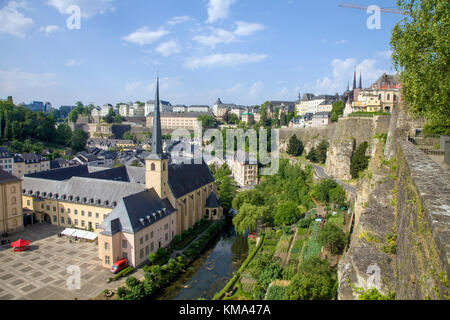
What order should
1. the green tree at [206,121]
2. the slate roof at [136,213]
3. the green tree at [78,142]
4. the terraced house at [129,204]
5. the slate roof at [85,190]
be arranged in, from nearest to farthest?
the slate roof at [136,213] → the terraced house at [129,204] → the slate roof at [85,190] → the green tree at [78,142] → the green tree at [206,121]

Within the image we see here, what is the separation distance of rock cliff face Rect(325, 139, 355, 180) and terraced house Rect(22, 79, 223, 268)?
17.7m

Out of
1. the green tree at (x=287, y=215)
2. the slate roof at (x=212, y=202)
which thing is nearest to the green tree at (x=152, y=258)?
the green tree at (x=287, y=215)

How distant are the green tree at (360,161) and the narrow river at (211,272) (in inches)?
649

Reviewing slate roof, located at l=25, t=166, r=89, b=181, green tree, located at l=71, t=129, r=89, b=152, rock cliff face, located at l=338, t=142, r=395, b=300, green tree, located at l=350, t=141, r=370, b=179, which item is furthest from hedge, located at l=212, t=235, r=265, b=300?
green tree, located at l=71, t=129, r=89, b=152

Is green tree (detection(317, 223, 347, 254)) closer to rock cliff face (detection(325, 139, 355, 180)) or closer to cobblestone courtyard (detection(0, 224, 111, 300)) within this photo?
cobblestone courtyard (detection(0, 224, 111, 300))

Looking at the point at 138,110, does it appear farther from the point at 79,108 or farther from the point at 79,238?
the point at 79,238

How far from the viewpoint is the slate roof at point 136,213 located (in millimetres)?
23430

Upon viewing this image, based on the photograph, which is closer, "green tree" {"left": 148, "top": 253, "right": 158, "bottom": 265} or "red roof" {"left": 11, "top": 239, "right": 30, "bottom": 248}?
"green tree" {"left": 148, "top": 253, "right": 158, "bottom": 265}

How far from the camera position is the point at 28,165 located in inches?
2250

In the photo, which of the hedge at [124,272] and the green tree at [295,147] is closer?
the hedge at [124,272]

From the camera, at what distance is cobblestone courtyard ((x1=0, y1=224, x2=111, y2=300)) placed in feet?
62.9

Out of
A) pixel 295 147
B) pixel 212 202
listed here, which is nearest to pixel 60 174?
pixel 212 202

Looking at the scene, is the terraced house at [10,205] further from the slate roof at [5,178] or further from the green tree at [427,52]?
the green tree at [427,52]

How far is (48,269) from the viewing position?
22031mm
